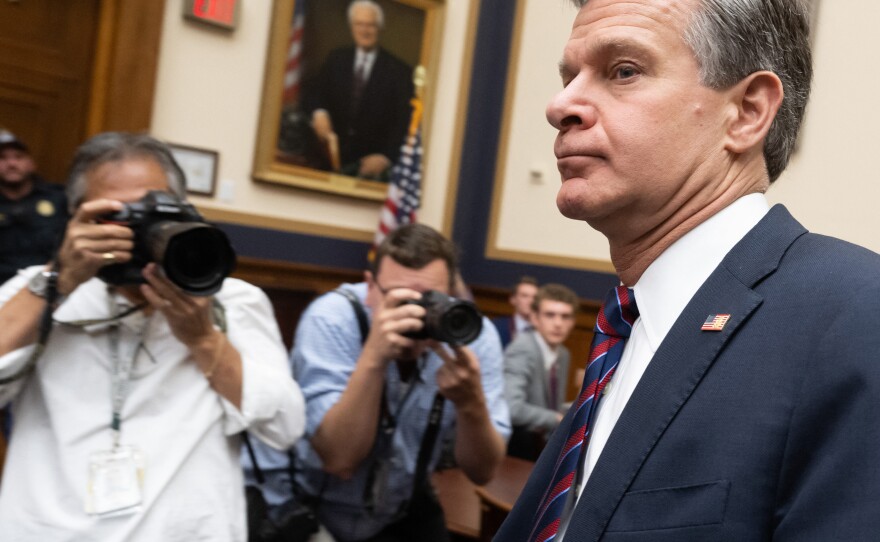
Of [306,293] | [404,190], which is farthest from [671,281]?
[404,190]

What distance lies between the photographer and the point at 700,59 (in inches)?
40.1

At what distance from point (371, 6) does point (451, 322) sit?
16.4 ft

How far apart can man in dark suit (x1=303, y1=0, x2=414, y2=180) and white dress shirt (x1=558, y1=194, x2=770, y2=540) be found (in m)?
5.80

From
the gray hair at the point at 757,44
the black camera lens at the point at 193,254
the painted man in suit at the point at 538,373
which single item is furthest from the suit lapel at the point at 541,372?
the gray hair at the point at 757,44

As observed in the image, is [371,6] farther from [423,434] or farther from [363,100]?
[423,434]

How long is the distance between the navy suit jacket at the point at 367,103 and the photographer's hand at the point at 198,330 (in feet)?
16.2

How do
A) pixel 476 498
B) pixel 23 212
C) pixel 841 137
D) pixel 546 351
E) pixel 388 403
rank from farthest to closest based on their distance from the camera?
pixel 841 137, pixel 546 351, pixel 23 212, pixel 476 498, pixel 388 403

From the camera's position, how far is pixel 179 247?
1801mm

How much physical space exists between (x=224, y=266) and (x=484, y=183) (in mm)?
5798

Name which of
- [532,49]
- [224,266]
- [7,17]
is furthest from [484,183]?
[224,266]

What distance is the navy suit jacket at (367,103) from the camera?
6.71 metres

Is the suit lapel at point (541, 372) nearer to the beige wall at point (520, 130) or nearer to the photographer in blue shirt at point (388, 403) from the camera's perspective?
the beige wall at point (520, 130)

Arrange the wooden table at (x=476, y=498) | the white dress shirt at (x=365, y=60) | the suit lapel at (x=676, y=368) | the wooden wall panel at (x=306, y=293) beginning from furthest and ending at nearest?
1. the white dress shirt at (x=365, y=60)
2. the wooden wall panel at (x=306, y=293)
3. the wooden table at (x=476, y=498)
4. the suit lapel at (x=676, y=368)

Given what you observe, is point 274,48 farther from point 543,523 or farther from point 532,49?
point 543,523
